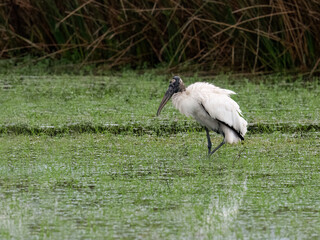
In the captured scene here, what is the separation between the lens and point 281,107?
282 inches

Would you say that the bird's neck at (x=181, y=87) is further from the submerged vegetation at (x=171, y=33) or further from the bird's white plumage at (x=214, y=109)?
the submerged vegetation at (x=171, y=33)

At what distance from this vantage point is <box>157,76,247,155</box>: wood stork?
5543 millimetres

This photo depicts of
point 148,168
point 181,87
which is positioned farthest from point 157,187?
A: point 181,87

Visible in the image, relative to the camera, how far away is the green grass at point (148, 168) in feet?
11.3

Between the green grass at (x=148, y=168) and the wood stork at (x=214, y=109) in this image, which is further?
the wood stork at (x=214, y=109)

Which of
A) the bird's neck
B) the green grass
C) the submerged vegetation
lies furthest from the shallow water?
the submerged vegetation

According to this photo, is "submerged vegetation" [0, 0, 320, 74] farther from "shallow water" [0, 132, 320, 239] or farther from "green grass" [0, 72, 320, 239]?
"shallow water" [0, 132, 320, 239]

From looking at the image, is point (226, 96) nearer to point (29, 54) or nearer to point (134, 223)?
point (134, 223)

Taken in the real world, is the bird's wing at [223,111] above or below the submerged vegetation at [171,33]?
above

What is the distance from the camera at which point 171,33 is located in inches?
385

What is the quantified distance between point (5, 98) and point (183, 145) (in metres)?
2.68

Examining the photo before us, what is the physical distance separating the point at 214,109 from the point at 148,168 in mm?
941

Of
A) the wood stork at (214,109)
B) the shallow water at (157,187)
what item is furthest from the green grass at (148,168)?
the wood stork at (214,109)

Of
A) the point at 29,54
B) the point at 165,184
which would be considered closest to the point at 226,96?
the point at 165,184
